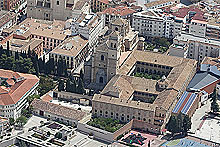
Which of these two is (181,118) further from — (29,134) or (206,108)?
(29,134)

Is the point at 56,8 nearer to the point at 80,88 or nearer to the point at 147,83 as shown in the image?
the point at 80,88

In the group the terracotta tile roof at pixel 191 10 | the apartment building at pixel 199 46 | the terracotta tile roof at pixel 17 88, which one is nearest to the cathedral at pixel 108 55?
the apartment building at pixel 199 46

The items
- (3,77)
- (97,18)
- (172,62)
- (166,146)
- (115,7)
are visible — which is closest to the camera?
(166,146)

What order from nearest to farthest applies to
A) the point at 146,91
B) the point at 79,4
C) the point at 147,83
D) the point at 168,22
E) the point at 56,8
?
1. the point at 146,91
2. the point at 147,83
3. the point at 168,22
4. the point at 79,4
5. the point at 56,8

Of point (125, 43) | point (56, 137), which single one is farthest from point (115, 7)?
point (56, 137)

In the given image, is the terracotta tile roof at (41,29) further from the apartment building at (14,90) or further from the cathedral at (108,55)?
the apartment building at (14,90)

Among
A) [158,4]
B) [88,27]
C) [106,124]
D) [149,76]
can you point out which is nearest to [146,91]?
[149,76]
